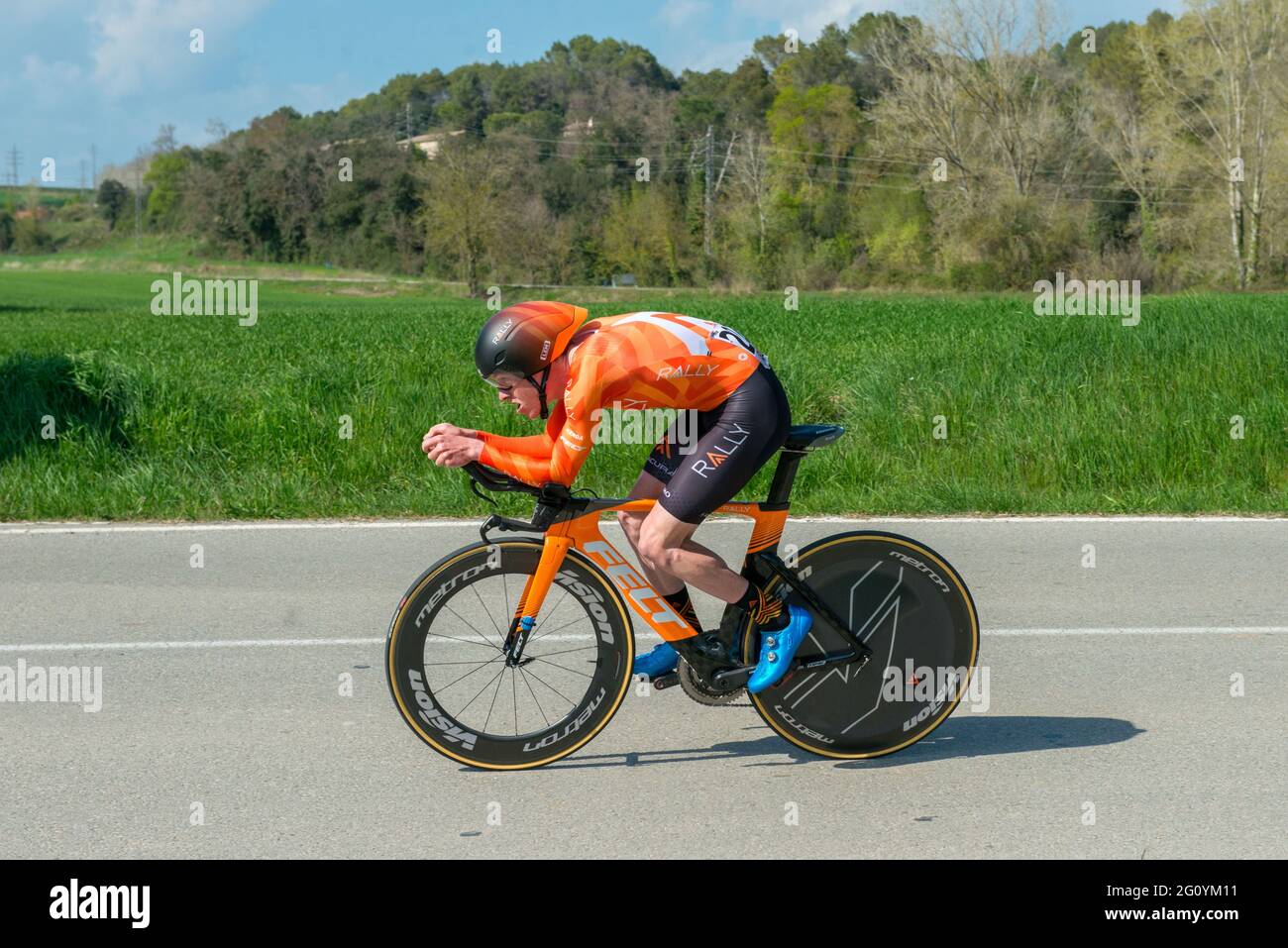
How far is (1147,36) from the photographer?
6384 cm

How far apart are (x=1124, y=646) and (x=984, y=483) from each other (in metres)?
4.36

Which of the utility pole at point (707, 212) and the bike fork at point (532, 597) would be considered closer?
the bike fork at point (532, 597)

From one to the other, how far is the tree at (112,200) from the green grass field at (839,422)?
5039 inches

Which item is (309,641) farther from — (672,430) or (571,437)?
(571,437)

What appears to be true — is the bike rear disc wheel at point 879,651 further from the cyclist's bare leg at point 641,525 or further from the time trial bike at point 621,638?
the cyclist's bare leg at point 641,525

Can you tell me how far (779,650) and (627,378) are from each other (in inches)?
44.3

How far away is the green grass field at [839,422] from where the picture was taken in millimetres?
10305

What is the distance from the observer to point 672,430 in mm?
4848
